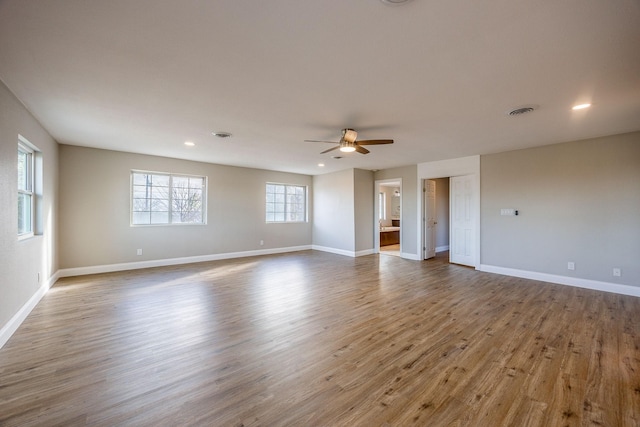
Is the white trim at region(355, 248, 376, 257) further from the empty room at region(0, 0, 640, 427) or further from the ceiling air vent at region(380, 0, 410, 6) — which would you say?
the ceiling air vent at region(380, 0, 410, 6)

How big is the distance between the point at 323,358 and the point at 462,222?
17.3 feet

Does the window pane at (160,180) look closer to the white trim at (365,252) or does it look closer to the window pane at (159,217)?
the window pane at (159,217)

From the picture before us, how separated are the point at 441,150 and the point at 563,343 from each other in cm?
363

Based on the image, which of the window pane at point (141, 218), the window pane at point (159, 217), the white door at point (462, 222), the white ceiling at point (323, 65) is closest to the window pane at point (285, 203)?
the window pane at point (159, 217)

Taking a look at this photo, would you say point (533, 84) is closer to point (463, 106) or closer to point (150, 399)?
point (463, 106)

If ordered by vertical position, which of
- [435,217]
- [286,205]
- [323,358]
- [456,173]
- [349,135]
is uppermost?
[349,135]

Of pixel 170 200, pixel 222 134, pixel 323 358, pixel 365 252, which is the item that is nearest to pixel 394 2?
pixel 323 358

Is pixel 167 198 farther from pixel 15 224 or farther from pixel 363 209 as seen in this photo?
pixel 363 209

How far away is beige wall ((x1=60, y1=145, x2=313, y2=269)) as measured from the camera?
A: 512 centimetres

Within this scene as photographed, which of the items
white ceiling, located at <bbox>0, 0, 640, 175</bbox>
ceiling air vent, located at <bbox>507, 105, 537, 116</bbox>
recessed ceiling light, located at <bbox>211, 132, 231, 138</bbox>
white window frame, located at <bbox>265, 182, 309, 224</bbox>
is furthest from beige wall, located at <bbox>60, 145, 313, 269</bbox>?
ceiling air vent, located at <bbox>507, 105, 537, 116</bbox>

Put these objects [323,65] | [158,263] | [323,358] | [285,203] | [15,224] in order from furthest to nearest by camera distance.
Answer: [285,203]
[158,263]
[15,224]
[323,358]
[323,65]

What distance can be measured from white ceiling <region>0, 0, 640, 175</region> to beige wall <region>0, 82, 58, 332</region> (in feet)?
0.81

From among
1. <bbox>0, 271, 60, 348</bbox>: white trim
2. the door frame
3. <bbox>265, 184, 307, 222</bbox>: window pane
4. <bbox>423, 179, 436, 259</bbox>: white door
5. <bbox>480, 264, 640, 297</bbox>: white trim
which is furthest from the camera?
<bbox>265, 184, 307, 222</bbox>: window pane

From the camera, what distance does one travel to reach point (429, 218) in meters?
7.02
